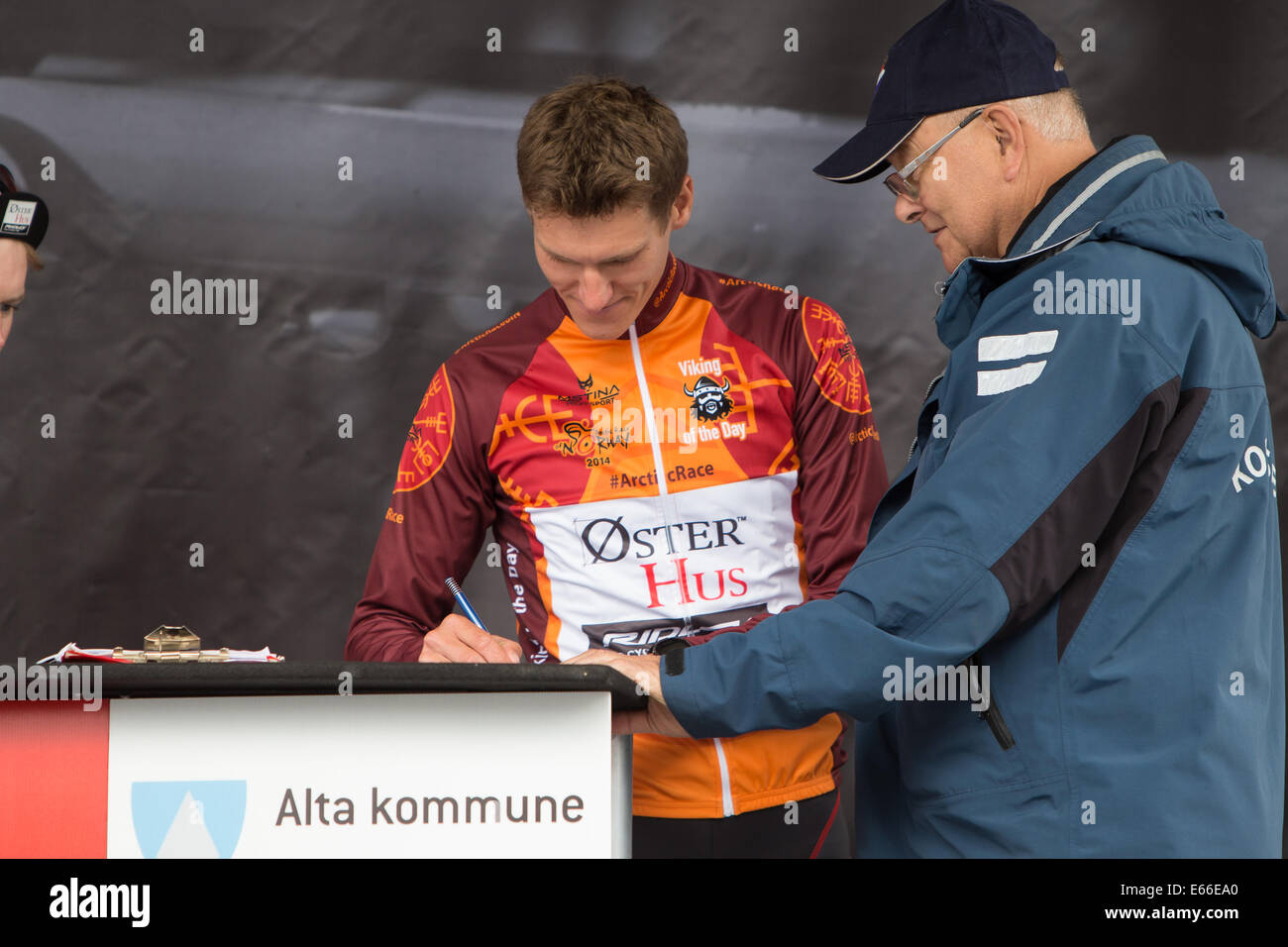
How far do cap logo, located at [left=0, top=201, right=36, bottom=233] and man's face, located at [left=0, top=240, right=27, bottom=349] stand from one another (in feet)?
0.11

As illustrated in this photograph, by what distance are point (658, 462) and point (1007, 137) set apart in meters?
0.62

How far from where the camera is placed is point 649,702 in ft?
4.25

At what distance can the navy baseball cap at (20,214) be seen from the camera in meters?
2.51

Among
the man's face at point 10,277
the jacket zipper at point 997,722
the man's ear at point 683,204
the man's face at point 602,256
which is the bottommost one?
the jacket zipper at point 997,722

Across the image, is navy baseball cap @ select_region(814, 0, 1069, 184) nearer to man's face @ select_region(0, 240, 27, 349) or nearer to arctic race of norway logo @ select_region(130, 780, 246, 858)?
arctic race of norway logo @ select_region(130, 780, 246, 858)

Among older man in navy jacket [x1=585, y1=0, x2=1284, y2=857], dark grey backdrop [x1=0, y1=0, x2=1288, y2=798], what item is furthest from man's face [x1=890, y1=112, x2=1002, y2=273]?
dark grey backdrop [x1=0, y1=0, x2=1288, y2=798]

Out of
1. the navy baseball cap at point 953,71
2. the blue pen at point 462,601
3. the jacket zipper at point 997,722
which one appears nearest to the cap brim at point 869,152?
the navy baseball cap at point 953,71

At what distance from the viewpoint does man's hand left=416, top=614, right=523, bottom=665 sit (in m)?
1.44

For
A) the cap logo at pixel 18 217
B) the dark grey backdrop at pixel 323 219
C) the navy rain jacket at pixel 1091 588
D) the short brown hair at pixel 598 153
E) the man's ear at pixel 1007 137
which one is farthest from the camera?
the dark grey backdrop at pixel 323 219

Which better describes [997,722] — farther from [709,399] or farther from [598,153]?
[598,153]

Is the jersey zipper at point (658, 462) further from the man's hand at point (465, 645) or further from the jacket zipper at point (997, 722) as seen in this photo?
the jacket zipper at point (997, 722)

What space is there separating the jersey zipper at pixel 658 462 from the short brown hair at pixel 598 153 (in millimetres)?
207
